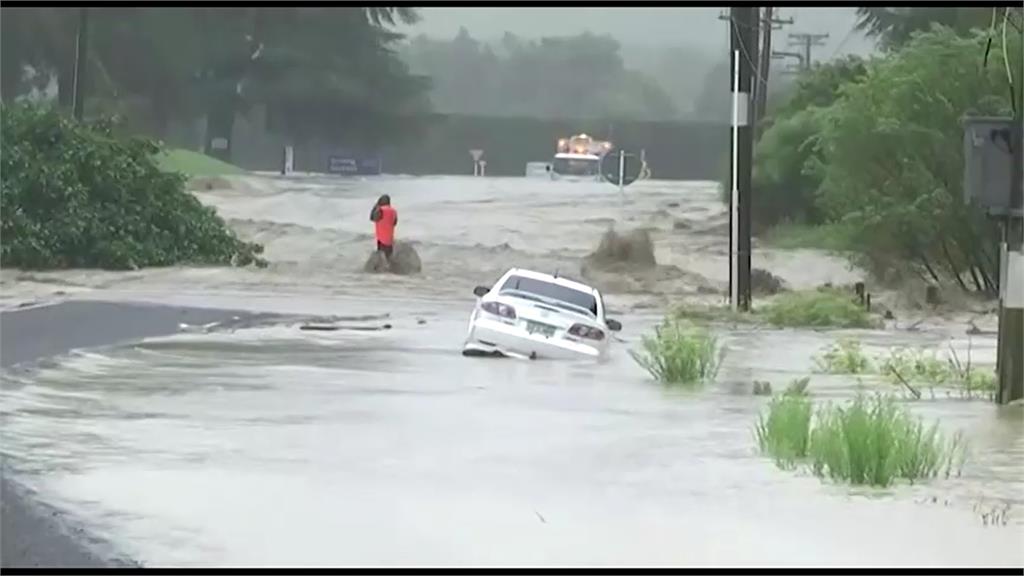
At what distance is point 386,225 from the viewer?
14680 mm

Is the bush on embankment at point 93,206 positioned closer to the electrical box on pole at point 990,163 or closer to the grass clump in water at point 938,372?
the grass clump in water at point 938,372

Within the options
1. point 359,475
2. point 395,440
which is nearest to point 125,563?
point 359,475

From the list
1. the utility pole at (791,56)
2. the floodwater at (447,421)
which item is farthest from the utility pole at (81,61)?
the utility pole at (791,56)

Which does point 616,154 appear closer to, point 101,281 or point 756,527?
point 101,281

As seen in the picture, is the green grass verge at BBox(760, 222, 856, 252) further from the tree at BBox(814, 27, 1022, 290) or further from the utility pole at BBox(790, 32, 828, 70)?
the utility pole at BBox(790, 32, 828, 70)

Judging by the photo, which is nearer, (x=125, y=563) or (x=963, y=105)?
(x=125, y=563)

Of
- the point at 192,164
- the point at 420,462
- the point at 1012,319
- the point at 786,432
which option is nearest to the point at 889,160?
the point at 1012,319

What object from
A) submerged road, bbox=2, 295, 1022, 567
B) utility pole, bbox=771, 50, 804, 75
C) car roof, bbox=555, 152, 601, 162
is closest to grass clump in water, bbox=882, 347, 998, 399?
submerged road, bbox=2, 295, 1022, 567

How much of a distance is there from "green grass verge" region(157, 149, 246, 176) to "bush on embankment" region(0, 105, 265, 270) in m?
0.06

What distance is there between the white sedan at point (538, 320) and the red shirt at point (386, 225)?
3.46ft

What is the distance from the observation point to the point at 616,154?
1437cm

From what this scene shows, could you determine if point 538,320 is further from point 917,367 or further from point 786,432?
point 917,367

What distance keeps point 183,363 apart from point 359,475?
3075 millimetres

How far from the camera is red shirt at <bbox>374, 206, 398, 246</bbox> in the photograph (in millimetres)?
14539
